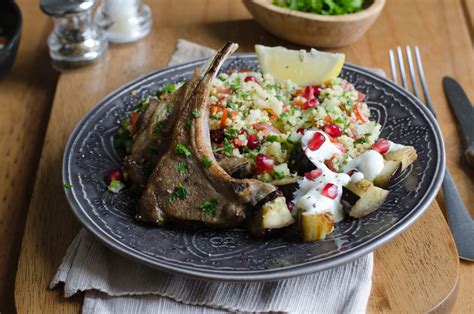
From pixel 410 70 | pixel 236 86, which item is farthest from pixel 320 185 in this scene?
pixel 410 70

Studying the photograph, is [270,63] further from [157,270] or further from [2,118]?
[2,118]

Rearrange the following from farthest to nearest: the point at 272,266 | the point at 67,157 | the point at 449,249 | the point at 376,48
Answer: the point at 376,48
the point at 67,157
the point at 449,249
the point at 272,266

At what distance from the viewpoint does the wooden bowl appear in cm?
422

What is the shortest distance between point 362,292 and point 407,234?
Answer: 487 millimetres

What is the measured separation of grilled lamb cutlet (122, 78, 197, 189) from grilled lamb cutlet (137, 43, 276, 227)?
0.50ft

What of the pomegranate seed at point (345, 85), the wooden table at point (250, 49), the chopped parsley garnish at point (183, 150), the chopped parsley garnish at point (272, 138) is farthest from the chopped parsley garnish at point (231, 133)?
the wooden table at point (250, 49)

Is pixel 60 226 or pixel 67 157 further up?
pixel 67 157

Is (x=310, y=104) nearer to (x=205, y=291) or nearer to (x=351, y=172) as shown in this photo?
(x=351, y=172)

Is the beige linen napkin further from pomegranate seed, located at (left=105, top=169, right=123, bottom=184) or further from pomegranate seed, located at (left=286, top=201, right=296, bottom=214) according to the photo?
pomegranate seed, located at (left=105, top=169, right=123, bottom=184)

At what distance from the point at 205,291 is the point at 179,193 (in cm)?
42

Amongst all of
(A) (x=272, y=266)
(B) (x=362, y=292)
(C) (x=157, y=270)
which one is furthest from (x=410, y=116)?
(C) (x=157, y=270)

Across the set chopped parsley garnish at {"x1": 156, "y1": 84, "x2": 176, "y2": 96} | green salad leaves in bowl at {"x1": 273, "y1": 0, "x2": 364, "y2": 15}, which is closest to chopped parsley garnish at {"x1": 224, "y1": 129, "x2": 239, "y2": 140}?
chopped parsley garnish at {"x1": 156, "y1": 84, "x2": 176, "y2": 96}

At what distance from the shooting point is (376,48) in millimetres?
4551

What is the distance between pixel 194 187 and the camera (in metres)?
2.74
